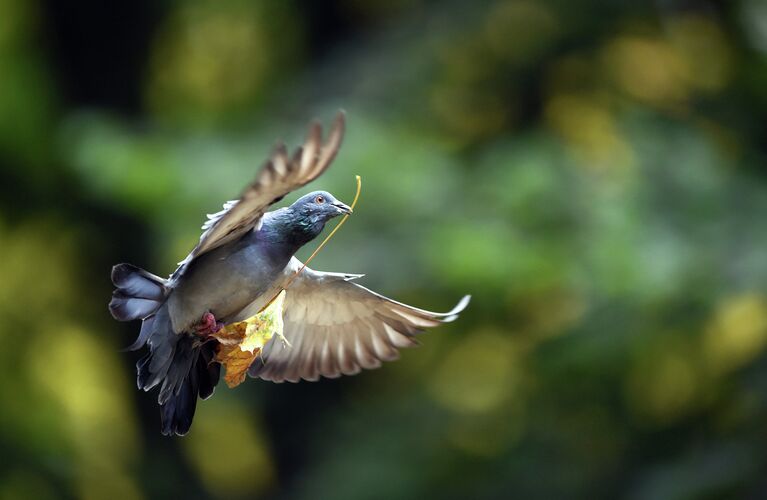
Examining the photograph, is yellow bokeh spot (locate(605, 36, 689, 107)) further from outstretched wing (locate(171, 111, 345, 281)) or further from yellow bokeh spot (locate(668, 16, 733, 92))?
outstretched wing (locate(171, 111, 345, 281))

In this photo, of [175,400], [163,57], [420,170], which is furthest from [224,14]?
[175,400]

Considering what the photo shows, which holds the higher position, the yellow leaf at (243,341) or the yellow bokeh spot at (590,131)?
the yellow bokeh spot at (590,131)

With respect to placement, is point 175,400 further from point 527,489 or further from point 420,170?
point 527,489

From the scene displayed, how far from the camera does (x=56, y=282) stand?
10.5m

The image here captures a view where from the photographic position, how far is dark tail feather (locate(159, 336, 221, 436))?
340 cm

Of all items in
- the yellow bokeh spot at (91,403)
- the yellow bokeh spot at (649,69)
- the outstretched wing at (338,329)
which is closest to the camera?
the outstretched wing at (338,329)

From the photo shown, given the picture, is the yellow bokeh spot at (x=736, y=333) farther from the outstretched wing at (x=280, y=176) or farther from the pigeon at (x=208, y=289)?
the outstretched wing at (x=280, y=176)

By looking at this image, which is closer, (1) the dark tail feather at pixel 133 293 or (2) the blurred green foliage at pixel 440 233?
(1) the dark tail feather at pixel 133 293

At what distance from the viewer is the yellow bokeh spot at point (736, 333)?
8.03 metres

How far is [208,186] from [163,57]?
253 cm

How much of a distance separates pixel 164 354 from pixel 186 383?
0.11m

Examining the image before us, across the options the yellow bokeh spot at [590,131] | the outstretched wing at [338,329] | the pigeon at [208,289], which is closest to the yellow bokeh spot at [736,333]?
the yellow bokeh spot at [590,131]

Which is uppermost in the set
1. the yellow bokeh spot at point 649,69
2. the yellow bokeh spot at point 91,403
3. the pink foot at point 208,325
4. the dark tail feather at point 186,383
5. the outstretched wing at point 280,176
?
the yellow bokeh spot at point 649,69

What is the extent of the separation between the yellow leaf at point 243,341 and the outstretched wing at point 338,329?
737 mm
